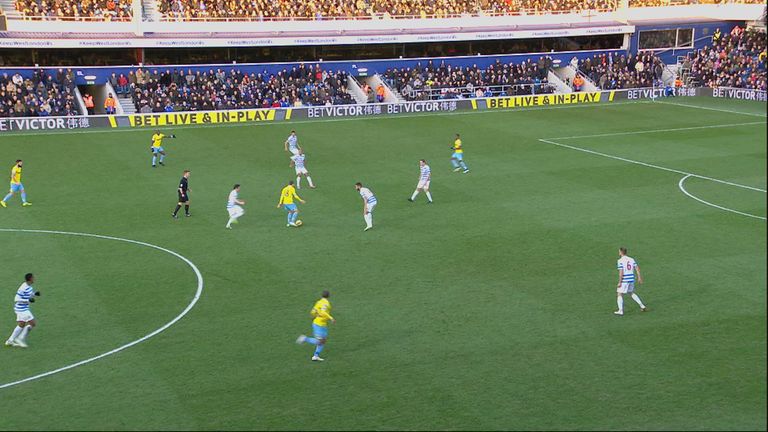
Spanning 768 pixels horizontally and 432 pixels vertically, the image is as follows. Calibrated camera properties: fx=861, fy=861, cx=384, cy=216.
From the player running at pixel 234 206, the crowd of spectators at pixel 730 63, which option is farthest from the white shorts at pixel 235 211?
the crowd of spectators at pixel 730 63

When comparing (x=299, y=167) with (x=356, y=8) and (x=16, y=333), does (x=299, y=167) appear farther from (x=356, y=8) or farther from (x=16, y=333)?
(x=356, y=8)

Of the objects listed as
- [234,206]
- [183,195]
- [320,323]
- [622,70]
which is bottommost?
[320,323]

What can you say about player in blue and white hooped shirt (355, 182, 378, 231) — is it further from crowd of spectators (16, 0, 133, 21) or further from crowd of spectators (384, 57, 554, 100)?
crowd of spectators (16, 0, 133, 21)

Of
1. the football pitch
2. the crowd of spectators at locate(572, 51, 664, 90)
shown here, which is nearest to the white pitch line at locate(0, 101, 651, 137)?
the crowd of spectators at locate(572, 51, 664, 90)

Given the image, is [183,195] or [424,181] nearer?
[183,195]

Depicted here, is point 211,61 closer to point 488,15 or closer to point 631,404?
point 488,15

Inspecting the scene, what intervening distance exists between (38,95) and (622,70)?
129ft

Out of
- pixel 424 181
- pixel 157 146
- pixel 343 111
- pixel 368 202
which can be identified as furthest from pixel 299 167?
pixel 343 111

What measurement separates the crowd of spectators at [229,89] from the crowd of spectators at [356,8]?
17.8 ft

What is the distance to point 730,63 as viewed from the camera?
59.2 metres

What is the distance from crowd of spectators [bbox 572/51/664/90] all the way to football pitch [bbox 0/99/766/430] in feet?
75.2

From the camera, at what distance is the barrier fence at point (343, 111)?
46.6 m

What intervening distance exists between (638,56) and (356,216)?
42.1m

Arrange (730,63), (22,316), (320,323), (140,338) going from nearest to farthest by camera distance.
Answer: (320,323), (22,316), (140,338), (730,63)
